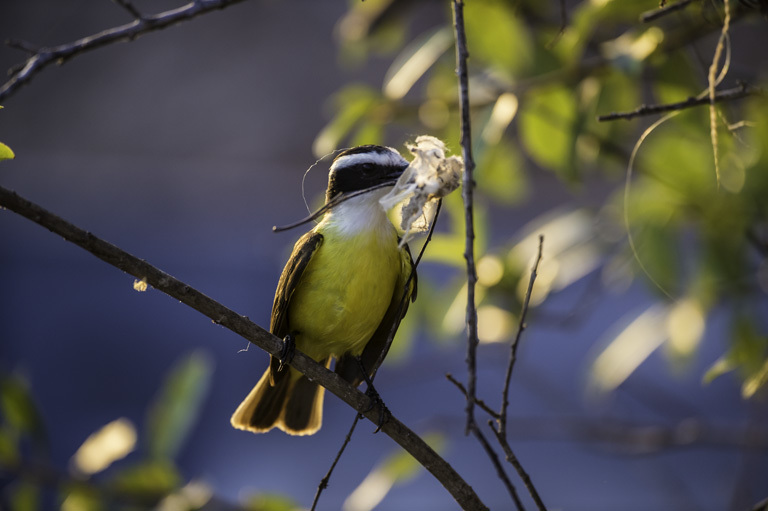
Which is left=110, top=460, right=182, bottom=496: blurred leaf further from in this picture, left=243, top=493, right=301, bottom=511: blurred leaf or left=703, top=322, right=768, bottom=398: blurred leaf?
left=703, top=322, right=768, bottom=398: blurred leaf

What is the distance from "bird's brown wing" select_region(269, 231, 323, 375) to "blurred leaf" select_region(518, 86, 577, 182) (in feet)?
2.15

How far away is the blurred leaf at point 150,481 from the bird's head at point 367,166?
2.84 feet

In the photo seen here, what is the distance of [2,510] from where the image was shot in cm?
202

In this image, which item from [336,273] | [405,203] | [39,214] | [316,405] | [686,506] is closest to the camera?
[39,214]

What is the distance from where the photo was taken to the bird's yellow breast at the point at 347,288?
4.82 ft

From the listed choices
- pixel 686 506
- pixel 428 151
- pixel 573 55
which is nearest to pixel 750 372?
pixel 686 506

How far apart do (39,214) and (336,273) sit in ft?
2.41

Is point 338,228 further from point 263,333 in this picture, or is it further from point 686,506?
point 686,506

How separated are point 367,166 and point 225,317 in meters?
0.61

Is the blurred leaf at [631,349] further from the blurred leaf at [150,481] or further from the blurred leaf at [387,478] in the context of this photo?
the blurred leaf at [150,481]

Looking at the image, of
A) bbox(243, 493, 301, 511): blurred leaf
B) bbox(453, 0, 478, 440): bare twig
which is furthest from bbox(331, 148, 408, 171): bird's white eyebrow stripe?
bbox(243, 493, 301, 511): blurred leaf

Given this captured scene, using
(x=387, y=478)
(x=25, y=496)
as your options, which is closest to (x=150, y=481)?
(x=25, y=496)

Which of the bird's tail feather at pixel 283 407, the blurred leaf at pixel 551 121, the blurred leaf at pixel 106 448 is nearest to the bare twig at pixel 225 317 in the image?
the bird's tail feather at pixel 283 407

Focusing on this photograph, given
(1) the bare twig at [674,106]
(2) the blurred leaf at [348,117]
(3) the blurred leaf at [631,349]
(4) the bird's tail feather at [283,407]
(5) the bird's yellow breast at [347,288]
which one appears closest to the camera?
(1) the bare twig at [674,106]
